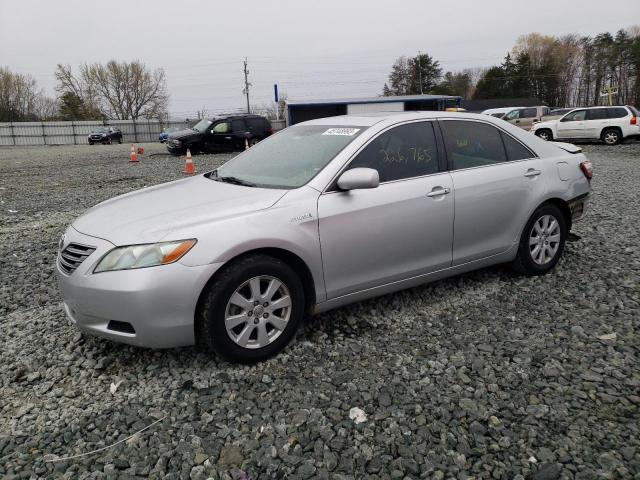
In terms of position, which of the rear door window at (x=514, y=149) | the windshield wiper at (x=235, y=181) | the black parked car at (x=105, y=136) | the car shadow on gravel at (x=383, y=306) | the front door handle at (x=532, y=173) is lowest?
the car shadow on gravel at (x=383, y=306)

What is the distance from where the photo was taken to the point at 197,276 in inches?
113

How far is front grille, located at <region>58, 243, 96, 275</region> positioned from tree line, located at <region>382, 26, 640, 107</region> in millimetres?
76075

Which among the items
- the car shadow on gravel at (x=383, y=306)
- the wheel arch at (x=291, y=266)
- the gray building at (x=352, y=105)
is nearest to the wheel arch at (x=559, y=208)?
the car shadow on gravel at (x=383, y=306)

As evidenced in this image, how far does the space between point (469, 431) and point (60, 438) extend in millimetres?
2060

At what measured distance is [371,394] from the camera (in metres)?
2.88

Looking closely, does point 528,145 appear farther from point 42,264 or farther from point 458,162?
point 42,264

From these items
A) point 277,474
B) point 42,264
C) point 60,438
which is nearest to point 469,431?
point 277,474

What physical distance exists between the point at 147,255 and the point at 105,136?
40.3 m

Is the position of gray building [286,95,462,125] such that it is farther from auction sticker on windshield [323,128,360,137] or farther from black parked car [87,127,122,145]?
auction sticker on windshield [323,128,360,137]

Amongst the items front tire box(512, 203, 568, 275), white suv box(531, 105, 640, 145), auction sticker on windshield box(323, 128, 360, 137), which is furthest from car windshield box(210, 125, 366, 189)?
white suv box(531, 105, 640, 145)

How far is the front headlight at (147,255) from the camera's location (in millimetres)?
2864

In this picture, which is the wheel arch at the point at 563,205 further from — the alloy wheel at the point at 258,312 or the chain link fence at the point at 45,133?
the chain link fence at the point at 45,133

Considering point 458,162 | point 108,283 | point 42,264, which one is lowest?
point 42,264

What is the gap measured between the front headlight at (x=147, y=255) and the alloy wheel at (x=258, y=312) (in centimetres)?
41
